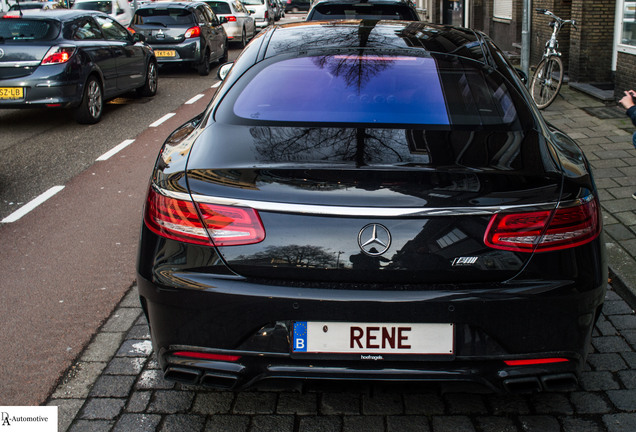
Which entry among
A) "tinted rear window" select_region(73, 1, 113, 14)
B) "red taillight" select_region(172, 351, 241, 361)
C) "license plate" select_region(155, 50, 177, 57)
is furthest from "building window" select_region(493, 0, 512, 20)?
"red taillight" select_region(172, 351, 241, 361)

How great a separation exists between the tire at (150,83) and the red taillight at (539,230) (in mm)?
11369

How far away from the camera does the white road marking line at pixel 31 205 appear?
617 centimetres

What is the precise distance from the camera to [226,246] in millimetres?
2688

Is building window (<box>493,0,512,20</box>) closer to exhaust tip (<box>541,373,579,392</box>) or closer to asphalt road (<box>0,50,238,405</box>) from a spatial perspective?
asphalt road (<box>0,50,238,405</box>)

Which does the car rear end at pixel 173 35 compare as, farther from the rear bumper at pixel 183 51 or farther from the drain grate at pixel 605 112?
the drain grate at pixel 605 112

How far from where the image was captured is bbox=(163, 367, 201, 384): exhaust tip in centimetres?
280

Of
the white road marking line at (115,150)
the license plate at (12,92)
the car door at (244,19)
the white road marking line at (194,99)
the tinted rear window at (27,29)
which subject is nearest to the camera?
the white road marking line at (115,150)

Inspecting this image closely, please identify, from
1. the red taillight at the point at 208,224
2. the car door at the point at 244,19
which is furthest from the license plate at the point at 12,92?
the car door at the point at 244,19

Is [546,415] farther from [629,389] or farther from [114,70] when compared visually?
[114,70]

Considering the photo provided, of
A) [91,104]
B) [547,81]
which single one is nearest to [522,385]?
[547,81]

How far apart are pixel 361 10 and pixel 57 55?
4.39m

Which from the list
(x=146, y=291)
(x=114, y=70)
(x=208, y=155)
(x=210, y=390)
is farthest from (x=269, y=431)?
(x=114, y=70)

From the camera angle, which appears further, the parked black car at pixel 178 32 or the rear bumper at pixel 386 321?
the parked black car at pixel 178 32

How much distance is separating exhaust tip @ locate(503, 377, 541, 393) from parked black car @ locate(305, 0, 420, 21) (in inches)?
357
